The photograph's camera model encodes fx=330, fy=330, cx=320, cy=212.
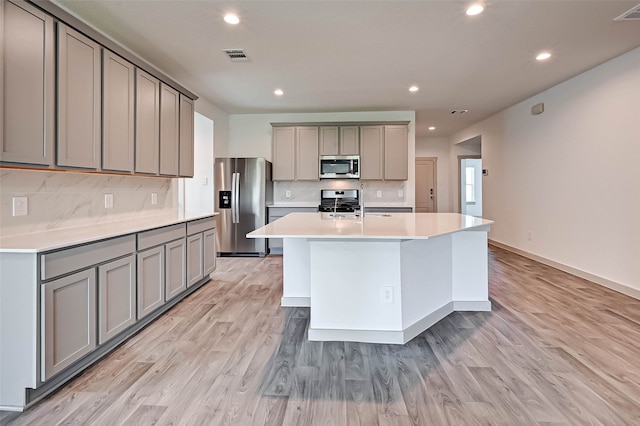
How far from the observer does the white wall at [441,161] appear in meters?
8.91

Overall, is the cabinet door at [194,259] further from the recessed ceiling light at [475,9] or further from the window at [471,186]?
the window at [471,186]

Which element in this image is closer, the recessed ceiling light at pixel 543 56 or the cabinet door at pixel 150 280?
the cabinet door at pixel 150 280

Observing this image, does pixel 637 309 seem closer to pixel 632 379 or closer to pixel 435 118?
pixel 632 379

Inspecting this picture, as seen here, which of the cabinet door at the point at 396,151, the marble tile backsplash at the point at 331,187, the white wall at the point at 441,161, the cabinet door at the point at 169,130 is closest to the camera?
the cabinet door at the point at 169,130

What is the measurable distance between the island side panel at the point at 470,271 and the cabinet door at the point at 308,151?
3.30 metres

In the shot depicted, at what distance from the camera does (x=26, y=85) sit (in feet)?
6.23

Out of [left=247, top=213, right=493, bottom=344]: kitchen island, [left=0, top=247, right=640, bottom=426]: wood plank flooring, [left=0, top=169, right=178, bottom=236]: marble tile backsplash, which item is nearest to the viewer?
[left=0, top=247, right=640, bottom=426]: wood plank flooring

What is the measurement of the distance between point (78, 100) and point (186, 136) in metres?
1.60

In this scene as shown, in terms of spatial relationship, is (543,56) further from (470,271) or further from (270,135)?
(270,135)

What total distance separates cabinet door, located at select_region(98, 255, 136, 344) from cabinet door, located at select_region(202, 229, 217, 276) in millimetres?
1344

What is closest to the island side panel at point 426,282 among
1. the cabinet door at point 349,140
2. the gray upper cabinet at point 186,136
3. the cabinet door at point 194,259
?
the cabinet door at point 194,259

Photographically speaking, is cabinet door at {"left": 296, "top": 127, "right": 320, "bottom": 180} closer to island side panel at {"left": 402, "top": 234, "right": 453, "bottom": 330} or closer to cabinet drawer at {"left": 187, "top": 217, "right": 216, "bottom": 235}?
cabinet drawer at {"left": 187, "top": 217, "right": 216, "bottom": 235}

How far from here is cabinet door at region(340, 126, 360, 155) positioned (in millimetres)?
5859

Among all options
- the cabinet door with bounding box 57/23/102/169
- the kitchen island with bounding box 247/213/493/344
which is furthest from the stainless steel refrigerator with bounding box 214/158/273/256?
the kitchen island with bounding box 247/213/493/344
